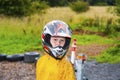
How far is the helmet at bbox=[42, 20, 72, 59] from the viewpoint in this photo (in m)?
3.96

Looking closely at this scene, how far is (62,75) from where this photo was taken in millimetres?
3992

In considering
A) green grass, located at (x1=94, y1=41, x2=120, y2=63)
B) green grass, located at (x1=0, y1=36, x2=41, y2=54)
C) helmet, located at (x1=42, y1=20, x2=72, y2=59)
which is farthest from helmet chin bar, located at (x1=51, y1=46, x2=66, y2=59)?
green grass, located at (x1=0, y1=36, x2=41, y2=54)

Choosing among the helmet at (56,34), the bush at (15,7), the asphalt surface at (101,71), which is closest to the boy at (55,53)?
the helmet at (56,34)

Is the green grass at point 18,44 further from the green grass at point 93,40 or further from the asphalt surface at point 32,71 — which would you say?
the asphalt surface at point 32,71

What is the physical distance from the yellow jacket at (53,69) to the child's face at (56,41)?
14cm

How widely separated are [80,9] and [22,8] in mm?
23376

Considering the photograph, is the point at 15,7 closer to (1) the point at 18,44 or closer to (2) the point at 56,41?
(1) the point at 18,44

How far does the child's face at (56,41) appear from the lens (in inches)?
156

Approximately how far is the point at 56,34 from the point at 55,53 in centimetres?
18

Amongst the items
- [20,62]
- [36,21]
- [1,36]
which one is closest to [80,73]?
[20,62]

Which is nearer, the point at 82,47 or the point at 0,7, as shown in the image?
the point at 82,47

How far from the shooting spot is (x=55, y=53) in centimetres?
397

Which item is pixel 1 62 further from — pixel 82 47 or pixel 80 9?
pixel 80 9

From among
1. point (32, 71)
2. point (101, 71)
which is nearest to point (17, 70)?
point (32, 71)
